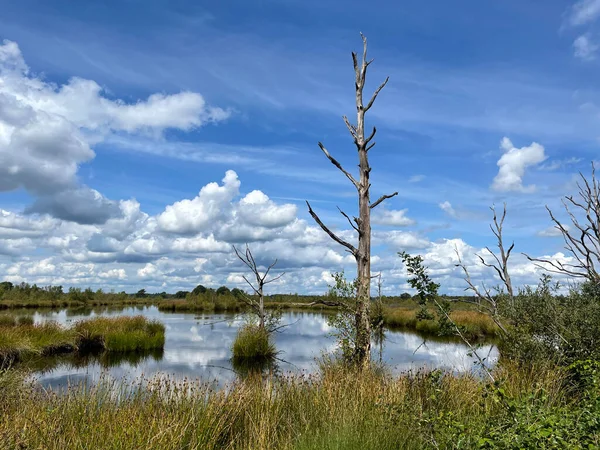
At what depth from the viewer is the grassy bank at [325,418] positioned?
3.79 m

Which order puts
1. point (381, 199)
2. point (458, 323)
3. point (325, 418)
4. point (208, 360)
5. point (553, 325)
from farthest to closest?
1. point (458, 323)
2. point (208, 360)
3. point (381, 199)
4. point (553, 325)
5. point (325, 418)

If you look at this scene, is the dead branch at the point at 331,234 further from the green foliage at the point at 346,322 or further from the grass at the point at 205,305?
the grass at the point at 205,305

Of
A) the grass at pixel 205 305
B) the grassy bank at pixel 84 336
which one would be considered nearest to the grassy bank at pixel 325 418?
the grassy bank at pixel 84 336

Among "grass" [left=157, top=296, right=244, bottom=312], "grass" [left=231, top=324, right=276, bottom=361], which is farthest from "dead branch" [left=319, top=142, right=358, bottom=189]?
"grass" [left=157, top=296, right=244, bottom=312]

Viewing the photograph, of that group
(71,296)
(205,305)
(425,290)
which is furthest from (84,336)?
(71,296)

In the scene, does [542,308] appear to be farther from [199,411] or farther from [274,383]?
[199,411]

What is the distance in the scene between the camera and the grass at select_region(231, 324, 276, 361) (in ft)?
63.0

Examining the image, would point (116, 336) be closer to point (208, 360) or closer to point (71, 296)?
point (208, 360)

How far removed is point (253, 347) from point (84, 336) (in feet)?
26.2

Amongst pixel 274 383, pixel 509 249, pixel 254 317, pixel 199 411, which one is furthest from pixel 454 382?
pixel 254 317

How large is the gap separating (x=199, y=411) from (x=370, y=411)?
84.7 inches

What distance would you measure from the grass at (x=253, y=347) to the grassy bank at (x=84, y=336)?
5187mm

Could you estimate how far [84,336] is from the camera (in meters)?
21.1

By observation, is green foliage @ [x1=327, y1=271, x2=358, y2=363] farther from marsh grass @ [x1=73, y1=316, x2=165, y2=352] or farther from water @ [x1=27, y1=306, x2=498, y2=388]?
marsh grass @ [x1=73, y1=316, x2=165, y2=352]
